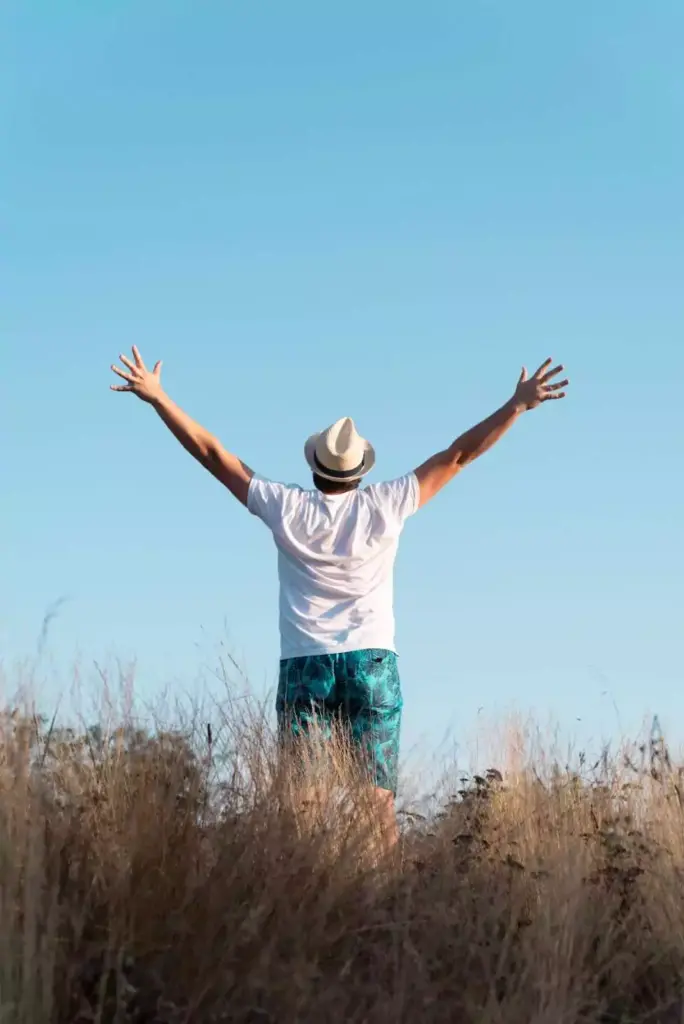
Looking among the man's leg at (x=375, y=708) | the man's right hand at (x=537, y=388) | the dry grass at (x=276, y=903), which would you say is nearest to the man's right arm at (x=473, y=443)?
the man's right hand at (x=537, y=388)

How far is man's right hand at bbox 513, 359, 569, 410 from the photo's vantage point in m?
5.92

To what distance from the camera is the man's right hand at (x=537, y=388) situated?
19.4 feet

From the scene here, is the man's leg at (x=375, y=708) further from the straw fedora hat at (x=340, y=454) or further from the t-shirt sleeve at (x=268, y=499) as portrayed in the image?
the straw fedora hat at (x=340, y=454)

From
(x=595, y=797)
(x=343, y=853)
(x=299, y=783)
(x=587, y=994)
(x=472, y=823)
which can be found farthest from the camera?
(x=595, y=797)

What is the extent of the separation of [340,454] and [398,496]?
0.47 m

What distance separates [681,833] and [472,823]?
2.97 feet

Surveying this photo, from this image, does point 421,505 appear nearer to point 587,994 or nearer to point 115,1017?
point 587,994

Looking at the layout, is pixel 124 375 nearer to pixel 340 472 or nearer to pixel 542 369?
pixel 340 472

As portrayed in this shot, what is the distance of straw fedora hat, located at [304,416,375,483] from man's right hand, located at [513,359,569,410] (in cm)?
76

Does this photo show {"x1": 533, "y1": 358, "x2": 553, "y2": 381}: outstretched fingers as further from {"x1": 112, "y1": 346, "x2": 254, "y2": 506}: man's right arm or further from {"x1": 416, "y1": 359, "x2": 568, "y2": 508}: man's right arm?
{"x1": 112, "y1": 346, "x2": 254, "y2": 506}: man's right arm

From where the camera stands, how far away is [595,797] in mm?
5660

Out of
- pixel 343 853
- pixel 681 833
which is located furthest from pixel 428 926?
pixel 681 833

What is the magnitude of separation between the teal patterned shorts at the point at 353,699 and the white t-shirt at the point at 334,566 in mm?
55

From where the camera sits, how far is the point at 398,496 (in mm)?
5434
